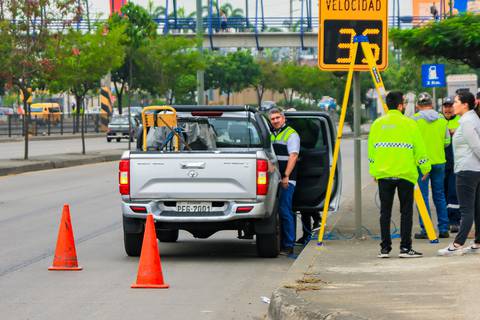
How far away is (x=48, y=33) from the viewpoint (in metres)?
37.5

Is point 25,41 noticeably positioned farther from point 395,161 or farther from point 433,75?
point 395,161

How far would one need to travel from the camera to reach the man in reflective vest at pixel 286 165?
47.2 feet

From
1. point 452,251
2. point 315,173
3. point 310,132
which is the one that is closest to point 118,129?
point 310,132

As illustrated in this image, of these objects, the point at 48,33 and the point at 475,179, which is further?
the point at 48,33

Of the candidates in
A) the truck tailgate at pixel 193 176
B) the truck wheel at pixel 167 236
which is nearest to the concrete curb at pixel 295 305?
the truck tailgate at pixel 193 176

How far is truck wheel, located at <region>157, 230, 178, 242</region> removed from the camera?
15812 millimetres

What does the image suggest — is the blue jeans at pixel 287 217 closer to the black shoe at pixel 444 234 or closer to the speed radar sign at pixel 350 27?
the speed radar sign at pixel 350 27

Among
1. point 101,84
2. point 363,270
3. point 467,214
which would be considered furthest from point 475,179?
point 101,84

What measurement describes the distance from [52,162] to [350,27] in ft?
73.4

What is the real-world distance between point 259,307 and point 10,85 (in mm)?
27147

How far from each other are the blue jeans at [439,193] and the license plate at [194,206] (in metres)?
2.77

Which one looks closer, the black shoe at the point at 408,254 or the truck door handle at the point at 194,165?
the black shoe at the point at 408,254

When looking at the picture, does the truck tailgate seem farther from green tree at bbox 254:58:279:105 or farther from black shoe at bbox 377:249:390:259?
green tree at bbox 254:58:279:105

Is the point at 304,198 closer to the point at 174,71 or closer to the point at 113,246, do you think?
the point at 113,246
